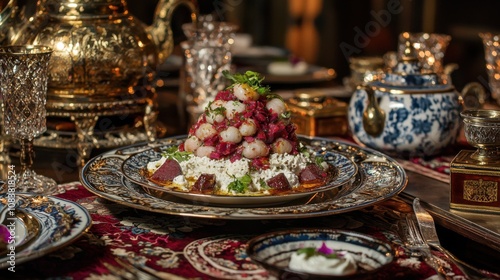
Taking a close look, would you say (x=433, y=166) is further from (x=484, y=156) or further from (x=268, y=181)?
(x=268, y=181)

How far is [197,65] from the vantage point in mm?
Result: 2004

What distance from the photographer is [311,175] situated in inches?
50.9

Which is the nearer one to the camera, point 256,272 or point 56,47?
point 256,272

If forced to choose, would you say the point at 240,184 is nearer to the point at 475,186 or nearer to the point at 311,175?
the point at 311,175

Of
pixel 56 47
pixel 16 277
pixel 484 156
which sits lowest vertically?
pixel 16 277

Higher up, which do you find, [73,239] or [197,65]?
[197,65]

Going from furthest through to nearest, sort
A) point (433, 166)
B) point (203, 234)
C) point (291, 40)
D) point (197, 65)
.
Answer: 1. point (291, 40)
2. point (197, 65)
3. point (433, 166)
4. point (203, 234)

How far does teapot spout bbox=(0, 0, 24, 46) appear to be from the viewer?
1699 millimetres

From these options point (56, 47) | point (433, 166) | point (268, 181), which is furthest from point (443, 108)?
point (56, 47)

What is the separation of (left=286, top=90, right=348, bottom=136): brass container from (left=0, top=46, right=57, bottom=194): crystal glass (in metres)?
0.68

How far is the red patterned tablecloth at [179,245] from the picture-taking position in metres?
1.04

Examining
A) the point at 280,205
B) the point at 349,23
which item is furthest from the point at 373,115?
the point at 349,23

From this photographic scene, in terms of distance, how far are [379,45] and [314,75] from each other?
2375mm

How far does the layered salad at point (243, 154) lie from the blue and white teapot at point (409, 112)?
14.3 inches
